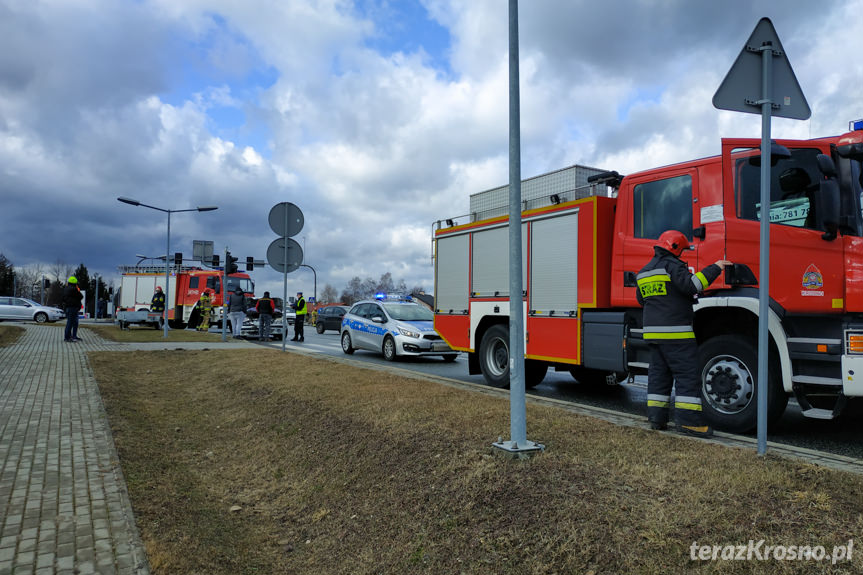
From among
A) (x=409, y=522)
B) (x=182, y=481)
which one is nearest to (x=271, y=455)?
(x=182, y=481)

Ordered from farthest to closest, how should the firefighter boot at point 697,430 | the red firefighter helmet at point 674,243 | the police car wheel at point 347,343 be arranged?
the police car wheel at point 347,343
the red firefighter helmet at point 674,243
the firefighter boot at point 697,430

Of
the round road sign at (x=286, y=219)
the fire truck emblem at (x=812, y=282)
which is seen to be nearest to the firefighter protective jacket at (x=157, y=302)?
the round road sign at (x=286, y=219)

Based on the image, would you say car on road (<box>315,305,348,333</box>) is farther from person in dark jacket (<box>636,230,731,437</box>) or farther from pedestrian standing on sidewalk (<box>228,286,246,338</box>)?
person in dark jacket (<box>636,230,731,437</box>)

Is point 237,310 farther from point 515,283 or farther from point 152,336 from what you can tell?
point 515,283

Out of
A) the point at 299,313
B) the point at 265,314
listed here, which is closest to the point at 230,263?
the point at 265,314

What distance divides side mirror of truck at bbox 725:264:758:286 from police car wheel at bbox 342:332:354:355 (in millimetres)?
11546

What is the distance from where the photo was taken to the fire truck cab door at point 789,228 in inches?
207

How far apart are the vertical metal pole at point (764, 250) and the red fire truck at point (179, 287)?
26087mm

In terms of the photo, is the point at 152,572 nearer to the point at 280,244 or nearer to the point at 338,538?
the point at 338,538

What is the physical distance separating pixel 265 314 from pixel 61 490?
16.8 metres

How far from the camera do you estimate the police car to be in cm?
1378

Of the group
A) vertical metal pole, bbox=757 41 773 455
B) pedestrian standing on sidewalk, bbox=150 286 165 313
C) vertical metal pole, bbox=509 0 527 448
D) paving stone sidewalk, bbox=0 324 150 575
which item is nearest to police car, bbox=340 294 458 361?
paving stone sidewalk, bbox=0 324 150 575

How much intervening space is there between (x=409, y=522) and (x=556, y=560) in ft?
3.29

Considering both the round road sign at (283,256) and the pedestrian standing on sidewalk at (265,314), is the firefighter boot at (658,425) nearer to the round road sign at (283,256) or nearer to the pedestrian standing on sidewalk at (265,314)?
the round road sign at (283,256)
